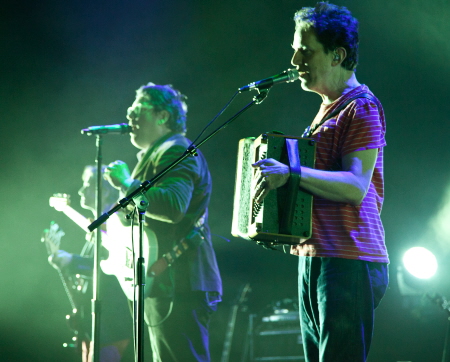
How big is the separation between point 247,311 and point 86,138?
2.24m

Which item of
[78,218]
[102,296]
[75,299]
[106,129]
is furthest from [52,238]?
[106,129]

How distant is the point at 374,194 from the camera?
185 cm

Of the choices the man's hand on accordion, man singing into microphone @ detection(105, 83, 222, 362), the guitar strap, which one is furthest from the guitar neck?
the man's hand on accordion

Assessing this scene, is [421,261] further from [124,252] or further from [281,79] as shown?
[281,79]

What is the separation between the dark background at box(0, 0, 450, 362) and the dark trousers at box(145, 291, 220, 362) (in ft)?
4.99

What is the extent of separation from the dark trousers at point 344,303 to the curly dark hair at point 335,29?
0.81 meters

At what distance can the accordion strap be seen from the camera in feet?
5.49

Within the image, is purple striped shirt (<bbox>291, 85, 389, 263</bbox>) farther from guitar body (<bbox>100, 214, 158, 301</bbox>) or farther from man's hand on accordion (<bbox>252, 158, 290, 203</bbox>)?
guitar body (<bbox>100, 214, 158, 301</bbox>)

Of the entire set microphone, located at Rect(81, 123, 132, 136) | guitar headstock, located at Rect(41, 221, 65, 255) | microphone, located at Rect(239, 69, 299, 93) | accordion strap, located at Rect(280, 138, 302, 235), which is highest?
microphone, located at Rect(81, 123, 132, 136)

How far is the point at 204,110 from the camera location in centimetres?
475

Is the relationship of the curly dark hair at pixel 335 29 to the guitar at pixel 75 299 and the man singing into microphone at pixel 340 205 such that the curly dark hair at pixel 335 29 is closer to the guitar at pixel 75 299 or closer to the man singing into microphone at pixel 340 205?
the man singing into microphone at pixel 340 205

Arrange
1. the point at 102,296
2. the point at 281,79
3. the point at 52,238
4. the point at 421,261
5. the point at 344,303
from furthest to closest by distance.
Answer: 1. the point at 52,238
2. the point at 421,261
3. the point at 102,296
4. the point at 281,79
5. the point at 344,303

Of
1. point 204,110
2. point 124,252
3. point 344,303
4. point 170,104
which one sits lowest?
point 344,303

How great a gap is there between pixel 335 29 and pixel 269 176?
0.71m
